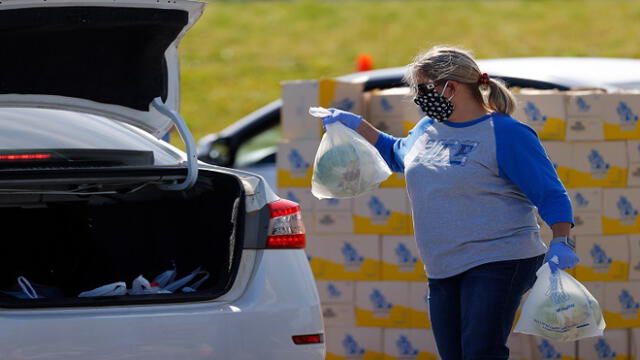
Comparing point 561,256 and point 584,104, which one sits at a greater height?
point 584,104

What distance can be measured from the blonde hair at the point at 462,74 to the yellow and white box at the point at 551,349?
7.46 feet

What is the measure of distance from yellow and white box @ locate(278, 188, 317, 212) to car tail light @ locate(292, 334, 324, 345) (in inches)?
94.0

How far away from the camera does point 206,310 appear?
4184mm

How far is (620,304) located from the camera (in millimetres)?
6516

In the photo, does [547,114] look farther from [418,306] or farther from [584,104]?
[418,306]

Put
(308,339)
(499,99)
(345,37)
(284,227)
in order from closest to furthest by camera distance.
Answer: (308,339)
(284,227)
(499,99)
(345,37)

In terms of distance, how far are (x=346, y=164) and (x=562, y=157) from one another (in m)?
1.94

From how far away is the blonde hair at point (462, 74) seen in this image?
454 cm

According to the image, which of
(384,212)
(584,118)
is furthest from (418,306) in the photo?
(584,118)

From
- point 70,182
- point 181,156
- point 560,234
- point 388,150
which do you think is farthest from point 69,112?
point 560,234

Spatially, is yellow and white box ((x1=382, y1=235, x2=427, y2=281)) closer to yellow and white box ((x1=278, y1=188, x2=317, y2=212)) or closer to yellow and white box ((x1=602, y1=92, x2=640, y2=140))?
yellow and white box ((x1=278, y1=188, x2=317, y2=212))

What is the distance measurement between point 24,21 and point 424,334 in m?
3.10

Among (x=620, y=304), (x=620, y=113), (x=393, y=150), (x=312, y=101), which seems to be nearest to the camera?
(x=393, y=150)

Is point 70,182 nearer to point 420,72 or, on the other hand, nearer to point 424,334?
point 420,72
